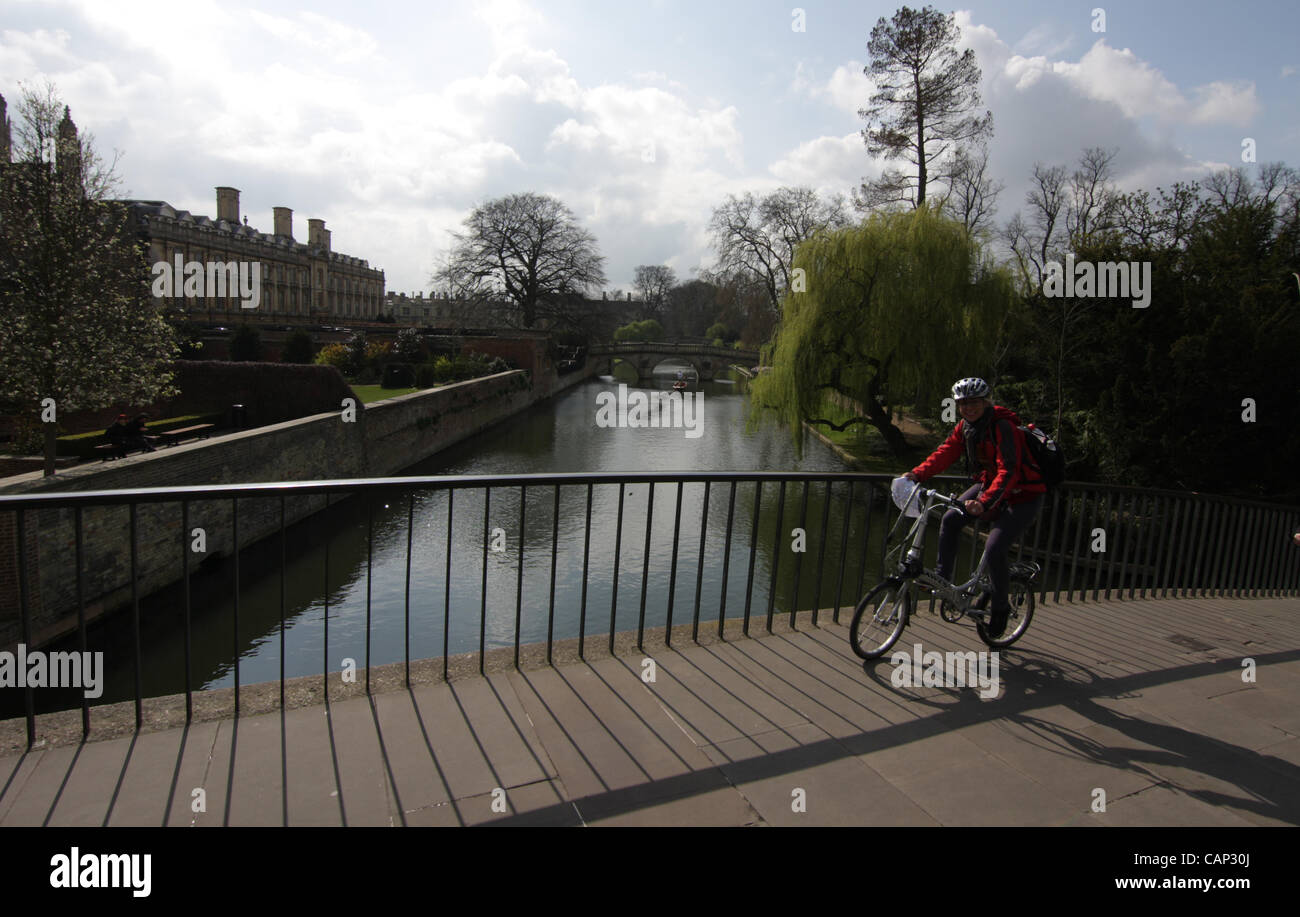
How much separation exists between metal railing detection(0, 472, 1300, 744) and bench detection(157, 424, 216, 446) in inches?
116

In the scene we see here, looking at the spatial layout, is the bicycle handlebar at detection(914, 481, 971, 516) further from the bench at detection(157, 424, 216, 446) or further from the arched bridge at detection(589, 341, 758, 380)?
the arched bridge at detection(589, 341, 758, 380)

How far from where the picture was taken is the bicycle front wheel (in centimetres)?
412

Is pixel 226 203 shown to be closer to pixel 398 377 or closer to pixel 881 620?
pixel 398 377

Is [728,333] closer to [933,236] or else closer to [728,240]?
[728,240]

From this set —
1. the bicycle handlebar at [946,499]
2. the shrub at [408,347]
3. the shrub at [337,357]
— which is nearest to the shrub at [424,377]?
the shrub at [337,357]

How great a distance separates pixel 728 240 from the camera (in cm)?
3731

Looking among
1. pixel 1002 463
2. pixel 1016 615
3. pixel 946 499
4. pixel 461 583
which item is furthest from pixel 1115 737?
pixel 461 583

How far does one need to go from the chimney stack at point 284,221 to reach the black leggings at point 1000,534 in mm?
90940

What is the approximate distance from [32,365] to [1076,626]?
13.8 meters

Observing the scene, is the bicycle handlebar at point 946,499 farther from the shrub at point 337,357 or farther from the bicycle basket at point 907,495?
the shrub at point 337,357

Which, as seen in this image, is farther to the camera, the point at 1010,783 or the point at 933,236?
the point at 933,236

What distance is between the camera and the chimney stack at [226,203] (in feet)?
243

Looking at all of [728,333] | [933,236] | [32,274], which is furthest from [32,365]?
[728,333]

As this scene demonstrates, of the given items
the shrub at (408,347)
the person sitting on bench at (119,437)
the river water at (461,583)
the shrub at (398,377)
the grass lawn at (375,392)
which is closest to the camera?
the river water at (461,583)
